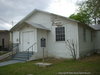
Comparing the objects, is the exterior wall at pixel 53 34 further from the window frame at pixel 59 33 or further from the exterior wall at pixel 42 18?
the window frame at pixel 59 33

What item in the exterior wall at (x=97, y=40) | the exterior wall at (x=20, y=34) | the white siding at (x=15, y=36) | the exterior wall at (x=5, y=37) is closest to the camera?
the exterior wall at (x=20, y=34)

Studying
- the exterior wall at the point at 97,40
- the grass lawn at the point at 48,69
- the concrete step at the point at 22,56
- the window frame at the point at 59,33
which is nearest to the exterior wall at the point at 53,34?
the window frame at the point at 59,33

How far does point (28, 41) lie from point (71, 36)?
477 cm

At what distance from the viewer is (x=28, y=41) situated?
512 inches

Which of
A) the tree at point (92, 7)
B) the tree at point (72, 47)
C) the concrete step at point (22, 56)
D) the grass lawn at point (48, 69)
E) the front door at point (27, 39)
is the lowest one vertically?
the grass lawn at point (48, 69)

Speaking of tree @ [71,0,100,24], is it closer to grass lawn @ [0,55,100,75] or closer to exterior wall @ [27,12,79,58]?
exterior wall @ [27,12,79,58]

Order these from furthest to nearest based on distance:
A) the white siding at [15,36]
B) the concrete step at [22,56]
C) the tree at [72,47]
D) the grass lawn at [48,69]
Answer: the white siding at [15,36] → the tree at [72,47] → the concrete step at [22,56] → the grass lawn at [48,69]

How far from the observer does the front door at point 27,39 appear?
1273 cm

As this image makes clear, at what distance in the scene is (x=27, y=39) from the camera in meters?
13.1

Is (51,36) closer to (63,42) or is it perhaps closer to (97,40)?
(63,42)

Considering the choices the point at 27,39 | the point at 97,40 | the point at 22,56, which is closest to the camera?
the point at 22,56

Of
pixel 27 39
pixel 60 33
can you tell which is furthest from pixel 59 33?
pixel 27 39

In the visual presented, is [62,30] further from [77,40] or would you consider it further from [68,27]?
[77,40]

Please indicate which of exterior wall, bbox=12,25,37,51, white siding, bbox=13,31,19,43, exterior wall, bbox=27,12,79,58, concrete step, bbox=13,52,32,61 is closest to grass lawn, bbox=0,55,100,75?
concrete step, bbox=13,52,32,61
